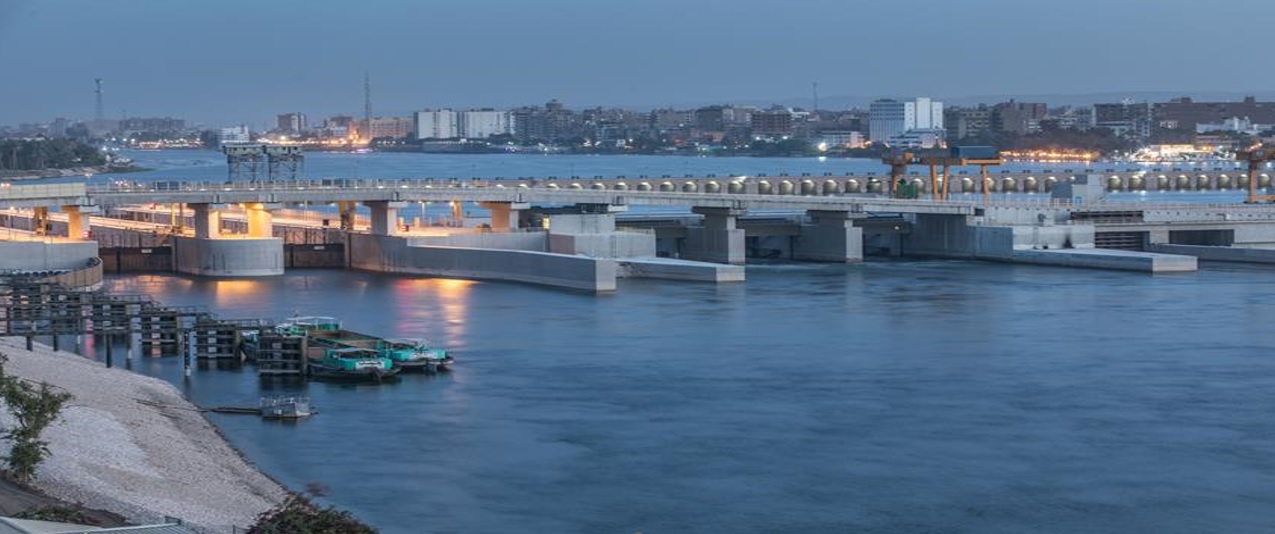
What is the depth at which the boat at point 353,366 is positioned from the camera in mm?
24672

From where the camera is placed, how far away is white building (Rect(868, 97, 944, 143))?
186250mm

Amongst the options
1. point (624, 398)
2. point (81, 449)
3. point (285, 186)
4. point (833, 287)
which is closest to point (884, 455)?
point (624, 398)

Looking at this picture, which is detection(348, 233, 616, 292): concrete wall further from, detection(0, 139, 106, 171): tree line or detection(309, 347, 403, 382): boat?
detection(0, 139, 106, 171): tree line

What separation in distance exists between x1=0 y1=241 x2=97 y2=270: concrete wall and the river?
2.54 meters

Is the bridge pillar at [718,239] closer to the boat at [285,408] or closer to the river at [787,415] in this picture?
the river at [787,415]

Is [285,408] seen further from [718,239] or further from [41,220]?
[718,239]

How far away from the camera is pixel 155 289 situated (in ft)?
121

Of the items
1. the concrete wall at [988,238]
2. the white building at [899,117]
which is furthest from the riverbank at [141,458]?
the white building at [899,117]

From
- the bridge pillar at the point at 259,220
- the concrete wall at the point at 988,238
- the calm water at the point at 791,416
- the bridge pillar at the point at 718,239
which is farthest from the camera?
the concrete wall at the point at 988,238

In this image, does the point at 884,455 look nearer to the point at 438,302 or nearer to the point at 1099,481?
the point at 1099,481

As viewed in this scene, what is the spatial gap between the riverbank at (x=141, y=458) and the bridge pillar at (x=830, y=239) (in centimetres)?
2515

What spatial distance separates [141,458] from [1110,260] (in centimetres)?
2947

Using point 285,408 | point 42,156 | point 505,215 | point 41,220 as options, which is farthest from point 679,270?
point 42,156

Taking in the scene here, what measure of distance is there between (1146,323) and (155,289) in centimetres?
1816
